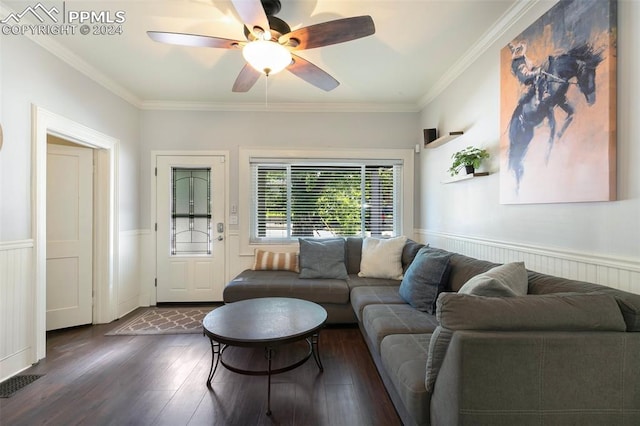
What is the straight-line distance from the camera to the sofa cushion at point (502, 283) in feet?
4.20

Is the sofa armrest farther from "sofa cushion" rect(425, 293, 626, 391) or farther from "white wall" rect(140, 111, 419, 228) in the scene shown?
"white wall" rect(140, 111, 419, 228)

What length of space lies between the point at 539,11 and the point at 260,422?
3.16m

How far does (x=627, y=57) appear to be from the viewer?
1.34 metres

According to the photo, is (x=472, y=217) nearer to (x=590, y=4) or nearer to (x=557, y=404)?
(x=590, y=4)

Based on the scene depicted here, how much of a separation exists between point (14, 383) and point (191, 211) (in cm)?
222

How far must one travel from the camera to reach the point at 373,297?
2471 mm

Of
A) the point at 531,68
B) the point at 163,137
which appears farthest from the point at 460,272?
the point at 163,137

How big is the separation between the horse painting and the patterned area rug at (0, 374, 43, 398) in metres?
3.82

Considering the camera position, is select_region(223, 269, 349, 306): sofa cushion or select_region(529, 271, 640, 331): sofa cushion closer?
select_region(529, 271, 640, 331): sofa cushion

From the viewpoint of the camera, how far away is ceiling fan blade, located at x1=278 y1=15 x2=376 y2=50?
1632 mm

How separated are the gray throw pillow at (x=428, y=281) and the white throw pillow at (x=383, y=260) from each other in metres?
0.74

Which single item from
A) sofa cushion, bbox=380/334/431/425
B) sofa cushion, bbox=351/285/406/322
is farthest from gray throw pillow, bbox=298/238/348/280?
sofa cushion, bbox=380/334/431/425

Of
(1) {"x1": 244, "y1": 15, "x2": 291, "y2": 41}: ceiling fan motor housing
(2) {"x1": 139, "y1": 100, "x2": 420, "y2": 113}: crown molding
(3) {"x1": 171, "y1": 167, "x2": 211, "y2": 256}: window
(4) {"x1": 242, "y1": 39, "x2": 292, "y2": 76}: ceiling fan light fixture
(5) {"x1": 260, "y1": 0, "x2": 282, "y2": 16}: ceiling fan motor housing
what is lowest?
(3) {"x1": 171, "y1": 167, "x2": 211, "y2": 256}: window

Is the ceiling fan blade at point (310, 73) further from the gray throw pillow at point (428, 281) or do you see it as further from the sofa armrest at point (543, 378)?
the sofa armrest at point (543, 378)
